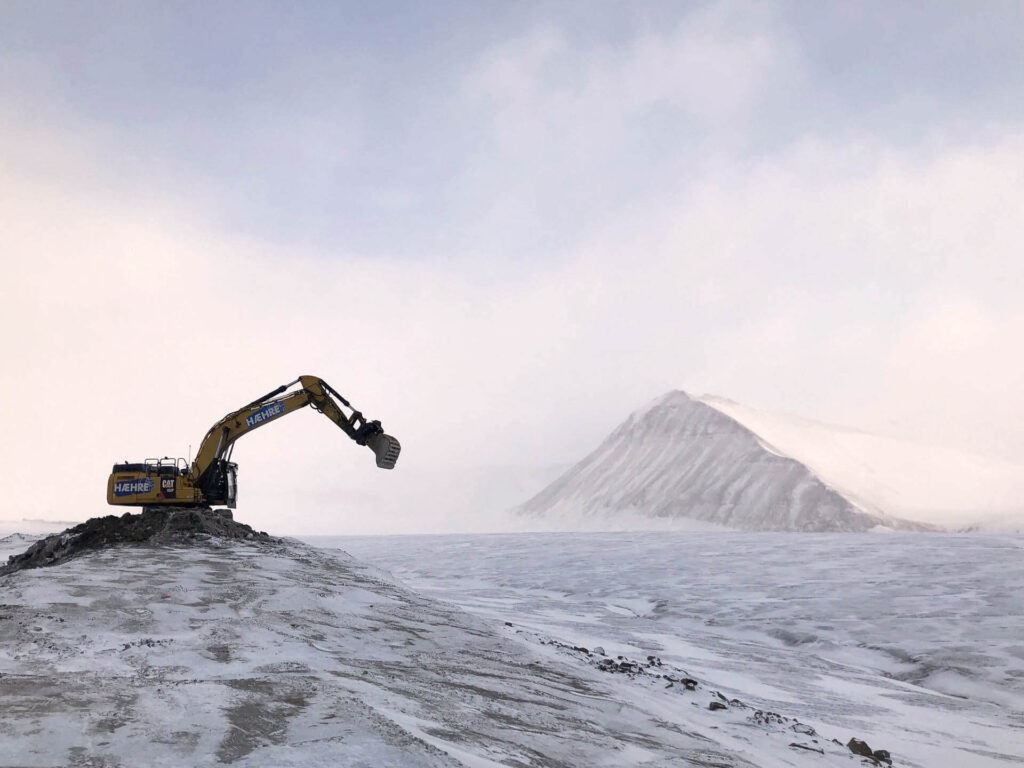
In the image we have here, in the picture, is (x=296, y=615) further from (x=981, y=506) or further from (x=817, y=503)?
(x=981, y=506)

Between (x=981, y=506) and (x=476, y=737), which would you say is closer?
(x=476, y=737)

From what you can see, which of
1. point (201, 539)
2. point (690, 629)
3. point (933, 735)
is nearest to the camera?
point (933, 735)

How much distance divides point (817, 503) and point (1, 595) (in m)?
70.8

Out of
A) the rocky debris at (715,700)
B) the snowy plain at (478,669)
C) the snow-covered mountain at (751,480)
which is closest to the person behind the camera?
the snowy plain at (478,669)

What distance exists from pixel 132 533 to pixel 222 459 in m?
3.17

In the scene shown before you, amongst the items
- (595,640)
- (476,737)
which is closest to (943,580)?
(595,640)

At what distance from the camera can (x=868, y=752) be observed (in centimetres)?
794

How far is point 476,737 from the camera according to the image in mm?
5855

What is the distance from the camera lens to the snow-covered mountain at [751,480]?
69938 mm

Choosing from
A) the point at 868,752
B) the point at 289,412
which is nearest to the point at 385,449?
the point at 289,412

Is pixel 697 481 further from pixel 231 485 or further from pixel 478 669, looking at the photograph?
pixel 478 669

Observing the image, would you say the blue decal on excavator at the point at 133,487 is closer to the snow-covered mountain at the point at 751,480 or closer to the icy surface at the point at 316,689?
the icy surface at the point at 316,689

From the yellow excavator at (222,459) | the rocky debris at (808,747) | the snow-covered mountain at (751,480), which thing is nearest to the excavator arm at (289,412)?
the yellow excavator at (222,459)

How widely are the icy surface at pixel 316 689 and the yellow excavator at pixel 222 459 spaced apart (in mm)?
7491
